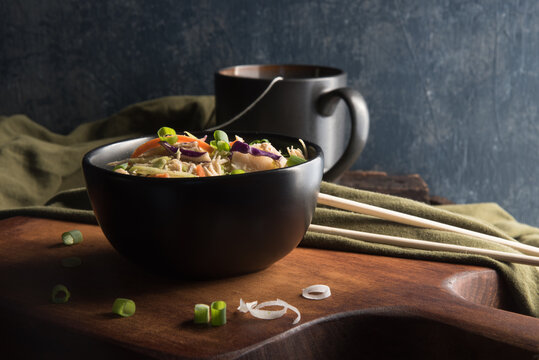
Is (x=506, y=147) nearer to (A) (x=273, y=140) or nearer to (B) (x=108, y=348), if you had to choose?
(A) (x=273, y=140)

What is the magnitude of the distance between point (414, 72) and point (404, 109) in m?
0.11

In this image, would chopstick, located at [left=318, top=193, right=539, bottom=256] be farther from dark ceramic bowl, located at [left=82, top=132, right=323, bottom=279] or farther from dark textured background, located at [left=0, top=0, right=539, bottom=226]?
dark textured background, located at [left=0, top=0, right=539, bottom=226]

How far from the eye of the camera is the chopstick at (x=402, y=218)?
2.77 ft

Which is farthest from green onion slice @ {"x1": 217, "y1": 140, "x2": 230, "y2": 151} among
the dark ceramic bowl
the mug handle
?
the mug handle

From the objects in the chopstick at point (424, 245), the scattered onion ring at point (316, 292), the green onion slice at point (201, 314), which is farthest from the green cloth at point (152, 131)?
the green onion slice at point (201, 314)

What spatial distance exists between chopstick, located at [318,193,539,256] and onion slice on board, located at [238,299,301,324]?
0.80ft

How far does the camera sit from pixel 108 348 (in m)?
0.56

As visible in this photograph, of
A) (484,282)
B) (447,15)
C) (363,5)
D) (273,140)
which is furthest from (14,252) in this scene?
(447,15)

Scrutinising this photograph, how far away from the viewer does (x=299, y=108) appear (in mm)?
1231

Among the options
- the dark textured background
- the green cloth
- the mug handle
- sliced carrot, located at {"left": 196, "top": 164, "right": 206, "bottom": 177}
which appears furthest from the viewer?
the dark textured background

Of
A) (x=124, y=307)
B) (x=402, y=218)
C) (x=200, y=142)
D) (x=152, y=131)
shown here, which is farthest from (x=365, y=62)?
(x=124, y=307)

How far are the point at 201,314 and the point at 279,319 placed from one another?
8 centimetres

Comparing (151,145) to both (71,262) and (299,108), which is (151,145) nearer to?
(71,262)

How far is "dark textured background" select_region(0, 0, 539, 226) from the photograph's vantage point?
5.27 feet
